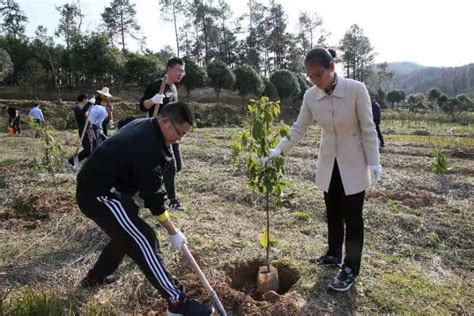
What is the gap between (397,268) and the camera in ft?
12.0

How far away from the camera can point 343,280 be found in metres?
3.13

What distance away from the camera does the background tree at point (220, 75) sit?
2644cm

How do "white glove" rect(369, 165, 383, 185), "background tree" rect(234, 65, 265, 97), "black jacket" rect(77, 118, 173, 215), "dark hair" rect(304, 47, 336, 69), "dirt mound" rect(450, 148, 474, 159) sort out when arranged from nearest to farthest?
"black jacket" rect(77, 118, 173, 215)
"dark hair" rect(304, 47, 336, 69)
"white glove" rect(369, 165, 383, 185)
"dirt mound" rect(450, 148, 474, 159)
"background tree" rect(234, 65, 265, 97)

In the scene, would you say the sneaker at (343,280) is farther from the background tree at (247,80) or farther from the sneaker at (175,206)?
the background tree at (247,80)

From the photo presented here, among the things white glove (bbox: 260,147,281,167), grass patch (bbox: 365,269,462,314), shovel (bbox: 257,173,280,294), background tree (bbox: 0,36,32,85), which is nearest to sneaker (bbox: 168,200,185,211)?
shovel (bbox: 257,173,280,294)

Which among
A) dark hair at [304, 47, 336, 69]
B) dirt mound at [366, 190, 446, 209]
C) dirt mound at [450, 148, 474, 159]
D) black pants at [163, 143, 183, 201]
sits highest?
dark hair at [304, 47, 336, 69]

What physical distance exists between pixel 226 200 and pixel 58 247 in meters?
2.46

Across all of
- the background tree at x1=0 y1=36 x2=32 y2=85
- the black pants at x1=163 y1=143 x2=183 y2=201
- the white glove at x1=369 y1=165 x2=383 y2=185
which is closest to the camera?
the white glove at x1=369 y1=165 x2=383 y2=185

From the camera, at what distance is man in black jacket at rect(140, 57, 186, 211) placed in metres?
4.37

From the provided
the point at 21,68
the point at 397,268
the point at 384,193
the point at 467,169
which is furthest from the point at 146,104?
the point at 21,68

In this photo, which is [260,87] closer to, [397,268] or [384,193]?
[384,193]

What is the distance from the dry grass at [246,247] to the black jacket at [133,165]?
2.53 ft

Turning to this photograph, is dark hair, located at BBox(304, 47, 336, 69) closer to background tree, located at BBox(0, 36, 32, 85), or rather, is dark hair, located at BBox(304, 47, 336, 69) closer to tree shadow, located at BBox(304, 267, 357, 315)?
tree shadow, located at BBox(304, 267, 357, 315)

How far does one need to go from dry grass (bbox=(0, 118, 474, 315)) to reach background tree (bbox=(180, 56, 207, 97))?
60.1 ft
